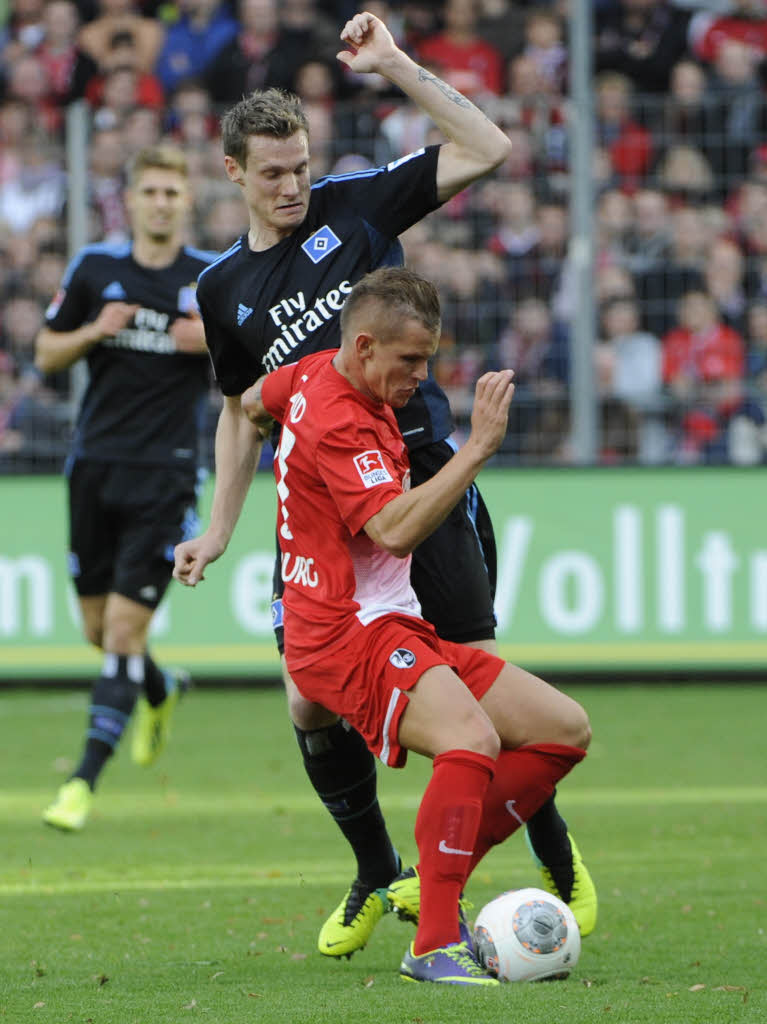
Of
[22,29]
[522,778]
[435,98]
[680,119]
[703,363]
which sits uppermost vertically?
[22,29]

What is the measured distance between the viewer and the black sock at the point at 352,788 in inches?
195

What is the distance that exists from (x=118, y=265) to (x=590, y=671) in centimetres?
498

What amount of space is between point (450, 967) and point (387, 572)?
966 millimetres

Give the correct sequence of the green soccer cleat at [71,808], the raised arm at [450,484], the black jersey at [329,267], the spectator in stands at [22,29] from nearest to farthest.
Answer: the raised arm at [450,484] → the black jersey at [329,267] → the green soccer cleat at [71,808] → the spectator in stands at [22,29]

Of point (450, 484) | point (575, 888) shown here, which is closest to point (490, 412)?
point (450, 484)

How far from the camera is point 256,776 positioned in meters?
8.45

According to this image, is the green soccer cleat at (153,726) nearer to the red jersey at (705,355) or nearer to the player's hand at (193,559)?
the player's hand at (193,559)

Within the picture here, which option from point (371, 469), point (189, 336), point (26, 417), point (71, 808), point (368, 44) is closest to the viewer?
point (371, 469)

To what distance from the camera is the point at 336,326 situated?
4.97 meters

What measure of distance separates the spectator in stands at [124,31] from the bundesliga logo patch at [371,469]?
10544 mm

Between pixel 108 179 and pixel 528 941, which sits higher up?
pixel 108 179

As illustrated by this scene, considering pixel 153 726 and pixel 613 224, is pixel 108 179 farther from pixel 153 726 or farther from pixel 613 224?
pixel 153 726

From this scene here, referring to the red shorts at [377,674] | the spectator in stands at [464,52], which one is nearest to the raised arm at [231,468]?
the red shorts at [377,674]

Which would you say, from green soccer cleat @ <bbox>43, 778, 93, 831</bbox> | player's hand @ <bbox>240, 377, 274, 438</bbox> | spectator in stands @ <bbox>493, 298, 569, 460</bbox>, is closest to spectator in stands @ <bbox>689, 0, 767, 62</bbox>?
spectator in stands @ <bbox>493, 298, 569, 460</bbox>
